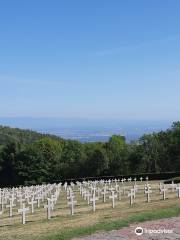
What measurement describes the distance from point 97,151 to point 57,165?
38.5 ft

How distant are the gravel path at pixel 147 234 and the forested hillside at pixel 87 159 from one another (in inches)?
3007

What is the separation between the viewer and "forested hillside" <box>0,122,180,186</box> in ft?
320

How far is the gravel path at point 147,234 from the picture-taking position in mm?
13422

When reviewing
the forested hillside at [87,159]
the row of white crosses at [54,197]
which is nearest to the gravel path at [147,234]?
the row of white crosses at [54,197]

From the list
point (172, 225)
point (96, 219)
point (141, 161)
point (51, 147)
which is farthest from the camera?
point (51, 147)

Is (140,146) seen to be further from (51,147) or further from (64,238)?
(64,238)

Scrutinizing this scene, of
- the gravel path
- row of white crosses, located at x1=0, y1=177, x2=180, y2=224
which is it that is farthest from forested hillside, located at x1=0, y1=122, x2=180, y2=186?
the gravel path

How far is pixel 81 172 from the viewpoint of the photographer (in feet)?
335

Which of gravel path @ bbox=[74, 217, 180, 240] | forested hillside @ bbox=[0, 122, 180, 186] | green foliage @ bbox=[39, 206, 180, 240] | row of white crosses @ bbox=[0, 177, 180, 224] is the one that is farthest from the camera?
forested hillside @ bbox=[0, 122, 180, 186]

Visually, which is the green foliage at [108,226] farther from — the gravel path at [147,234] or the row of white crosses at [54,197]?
the row of white crosses at [54,197]

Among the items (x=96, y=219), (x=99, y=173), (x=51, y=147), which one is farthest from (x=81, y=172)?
(x=96, y=219)

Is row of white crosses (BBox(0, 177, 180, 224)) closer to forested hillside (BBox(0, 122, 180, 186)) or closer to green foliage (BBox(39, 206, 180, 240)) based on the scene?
green foliage (BBox(39, 206, 180, 240))

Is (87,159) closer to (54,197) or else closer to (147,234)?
(54,197)

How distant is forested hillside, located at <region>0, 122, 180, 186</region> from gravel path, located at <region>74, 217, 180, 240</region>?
76.4 m
